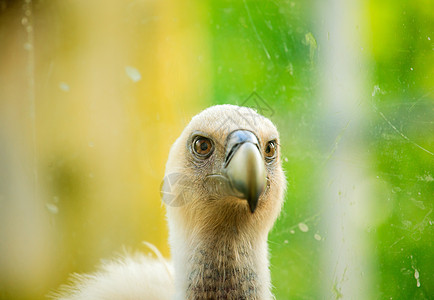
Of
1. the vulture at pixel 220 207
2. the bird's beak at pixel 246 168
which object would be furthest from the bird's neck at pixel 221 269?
the bird's beak at pixel 246 168

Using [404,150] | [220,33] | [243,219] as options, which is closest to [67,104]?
[220,33]

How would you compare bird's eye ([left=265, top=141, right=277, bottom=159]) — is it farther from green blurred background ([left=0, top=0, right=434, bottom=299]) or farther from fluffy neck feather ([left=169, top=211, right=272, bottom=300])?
fluffy neck feather ([left=169, top=211, right=272, bottom=300])

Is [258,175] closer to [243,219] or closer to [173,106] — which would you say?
[243,219]

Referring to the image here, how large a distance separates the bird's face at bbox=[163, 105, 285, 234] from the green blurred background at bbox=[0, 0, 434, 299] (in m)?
0.04

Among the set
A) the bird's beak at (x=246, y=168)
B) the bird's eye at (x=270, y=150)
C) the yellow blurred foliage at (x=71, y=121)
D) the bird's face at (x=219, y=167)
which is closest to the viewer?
the bird's beak at (x=246, y=168)

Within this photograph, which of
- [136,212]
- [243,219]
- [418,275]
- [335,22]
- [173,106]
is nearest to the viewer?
[418,275]

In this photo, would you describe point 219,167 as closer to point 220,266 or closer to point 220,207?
point 220,207

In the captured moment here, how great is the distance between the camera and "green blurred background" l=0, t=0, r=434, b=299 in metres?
0.81

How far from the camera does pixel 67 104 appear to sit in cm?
121

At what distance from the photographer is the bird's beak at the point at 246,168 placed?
802 mm

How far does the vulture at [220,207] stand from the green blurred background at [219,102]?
5cm

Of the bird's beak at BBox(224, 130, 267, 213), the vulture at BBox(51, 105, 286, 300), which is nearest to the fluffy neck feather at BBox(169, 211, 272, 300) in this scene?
the vulture at BBox(51, 105, 286, 300)

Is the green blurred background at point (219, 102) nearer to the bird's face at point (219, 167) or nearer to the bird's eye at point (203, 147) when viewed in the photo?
the bird's face at point (219, 167)

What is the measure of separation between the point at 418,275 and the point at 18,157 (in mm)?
989
